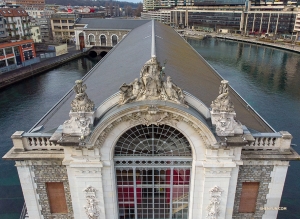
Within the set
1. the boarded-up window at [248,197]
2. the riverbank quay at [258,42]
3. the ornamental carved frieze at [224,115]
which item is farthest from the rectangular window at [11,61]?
the riverbank quay at [258,42]

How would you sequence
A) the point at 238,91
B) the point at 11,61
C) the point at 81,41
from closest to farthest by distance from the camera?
the point at 238,91
the point at 11,61
the point at 81,41

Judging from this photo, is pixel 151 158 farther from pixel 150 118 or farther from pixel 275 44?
pixel 275 44

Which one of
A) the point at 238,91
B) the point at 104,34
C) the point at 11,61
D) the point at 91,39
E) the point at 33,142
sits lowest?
the point at 238,91

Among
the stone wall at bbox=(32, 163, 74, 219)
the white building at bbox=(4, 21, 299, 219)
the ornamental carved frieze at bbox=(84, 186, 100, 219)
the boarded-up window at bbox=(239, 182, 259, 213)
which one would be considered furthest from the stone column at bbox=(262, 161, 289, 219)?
the stone wall at bbox=(32, 163, 74, 219)

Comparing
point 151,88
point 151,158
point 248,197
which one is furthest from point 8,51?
point 248,197

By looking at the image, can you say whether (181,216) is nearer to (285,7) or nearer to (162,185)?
(162,185)

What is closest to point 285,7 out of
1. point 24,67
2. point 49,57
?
point 49,57

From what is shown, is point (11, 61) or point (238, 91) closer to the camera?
point (238, 91)
